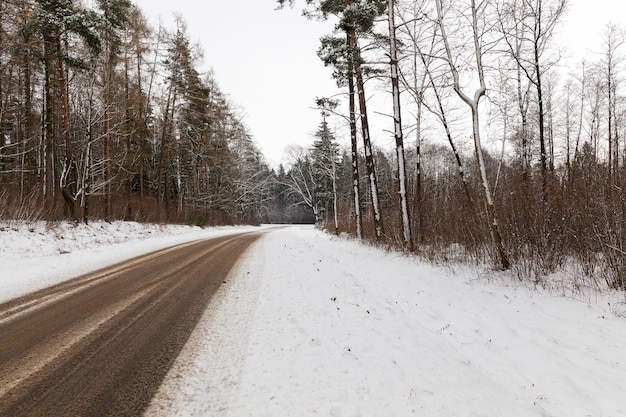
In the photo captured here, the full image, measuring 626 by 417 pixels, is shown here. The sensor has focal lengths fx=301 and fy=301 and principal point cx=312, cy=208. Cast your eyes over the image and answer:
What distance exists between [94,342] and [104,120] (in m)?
14.2

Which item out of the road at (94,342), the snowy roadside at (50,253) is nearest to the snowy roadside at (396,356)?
the road at (94,342)

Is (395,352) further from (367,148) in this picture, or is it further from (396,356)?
(367,148)

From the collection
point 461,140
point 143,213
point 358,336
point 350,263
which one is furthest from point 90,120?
point 461,140

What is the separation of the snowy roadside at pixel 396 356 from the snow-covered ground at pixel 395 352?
0.05ft

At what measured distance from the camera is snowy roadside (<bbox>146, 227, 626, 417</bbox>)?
8.29ft

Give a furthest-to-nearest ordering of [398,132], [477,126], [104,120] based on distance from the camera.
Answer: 1. [104,120]
2. [398,132]
3. [477,126]

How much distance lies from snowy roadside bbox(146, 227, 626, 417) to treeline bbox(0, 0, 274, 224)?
37.9 feet

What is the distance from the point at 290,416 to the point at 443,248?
934 cm

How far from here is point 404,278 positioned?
24.6 feet

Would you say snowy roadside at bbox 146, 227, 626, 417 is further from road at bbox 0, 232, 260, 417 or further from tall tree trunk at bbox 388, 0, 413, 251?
tall tree trunk at bbox 388, 0, 413, 251

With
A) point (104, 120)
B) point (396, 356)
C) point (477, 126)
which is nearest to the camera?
point (396, 356)

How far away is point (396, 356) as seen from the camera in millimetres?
3363

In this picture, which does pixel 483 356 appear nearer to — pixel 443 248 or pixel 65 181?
pixel 443 248

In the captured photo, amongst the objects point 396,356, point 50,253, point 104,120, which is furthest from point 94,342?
point 104,120
